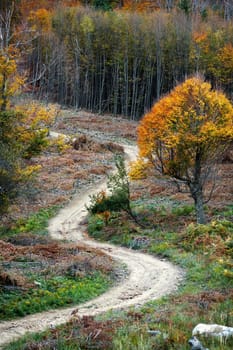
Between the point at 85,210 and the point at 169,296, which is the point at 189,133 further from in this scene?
the point at 169,296

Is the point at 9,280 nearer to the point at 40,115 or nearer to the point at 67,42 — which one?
the point at 40,115

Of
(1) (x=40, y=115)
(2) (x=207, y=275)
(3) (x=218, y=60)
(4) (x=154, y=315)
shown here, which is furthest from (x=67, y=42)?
(4) (x=154, y=315)

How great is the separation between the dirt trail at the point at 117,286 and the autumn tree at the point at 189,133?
503 centimetres

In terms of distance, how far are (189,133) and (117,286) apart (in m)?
10.7

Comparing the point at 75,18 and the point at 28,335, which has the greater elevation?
the point at 75,18

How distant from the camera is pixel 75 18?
7431 centimetres

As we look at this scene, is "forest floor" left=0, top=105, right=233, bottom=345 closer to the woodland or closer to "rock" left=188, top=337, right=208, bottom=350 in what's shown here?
the woodland

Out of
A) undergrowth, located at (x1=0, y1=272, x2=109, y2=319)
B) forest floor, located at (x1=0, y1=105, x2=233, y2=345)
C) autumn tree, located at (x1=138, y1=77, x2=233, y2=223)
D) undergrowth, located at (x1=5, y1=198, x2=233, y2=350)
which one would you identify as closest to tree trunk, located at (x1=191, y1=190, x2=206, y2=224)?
autumn tree, located at (x1=138, y1=77, x2=233, y2=223)

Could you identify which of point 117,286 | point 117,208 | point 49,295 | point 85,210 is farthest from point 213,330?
point 85,210

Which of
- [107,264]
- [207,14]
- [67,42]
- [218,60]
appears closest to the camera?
[107,264]

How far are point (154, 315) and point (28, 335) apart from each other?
3242 millimetres

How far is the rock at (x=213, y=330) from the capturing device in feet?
35.5

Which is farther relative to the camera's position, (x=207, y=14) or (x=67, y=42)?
(x=207, y=14)

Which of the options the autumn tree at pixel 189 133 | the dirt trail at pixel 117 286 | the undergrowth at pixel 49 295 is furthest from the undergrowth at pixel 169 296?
the autumn tree at pixel 189 133
